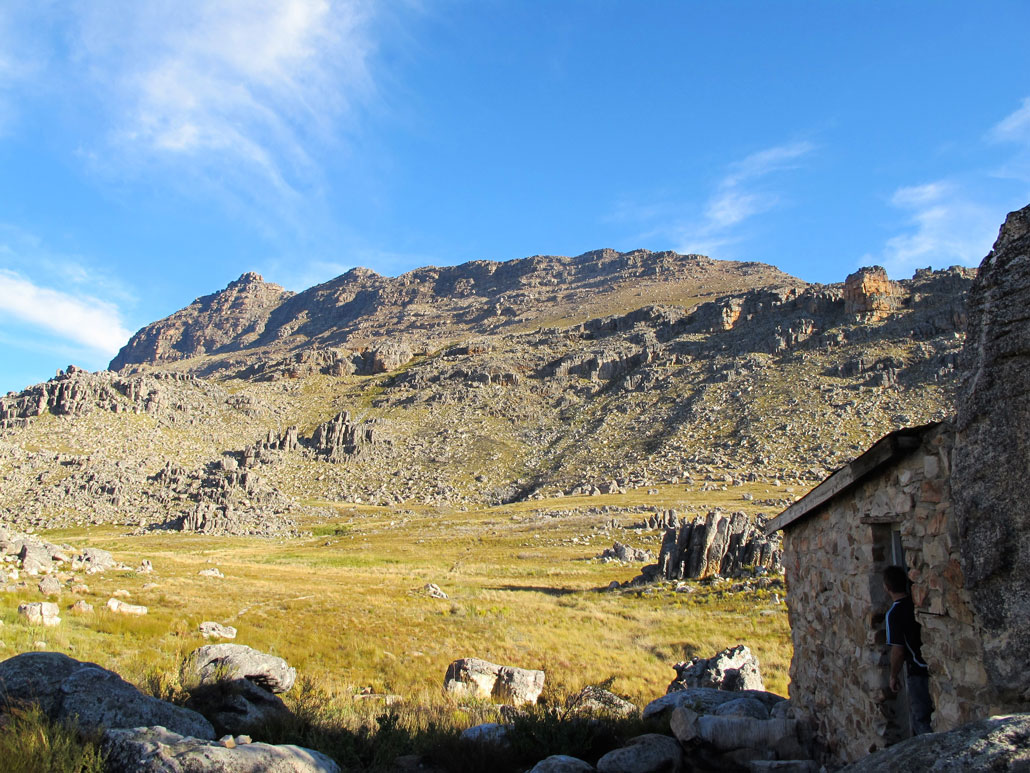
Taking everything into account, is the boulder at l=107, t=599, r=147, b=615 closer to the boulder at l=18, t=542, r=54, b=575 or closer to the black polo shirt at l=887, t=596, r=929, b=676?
the boulder at l=18, t=542, r=54, b=575

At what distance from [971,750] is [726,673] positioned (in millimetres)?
9887

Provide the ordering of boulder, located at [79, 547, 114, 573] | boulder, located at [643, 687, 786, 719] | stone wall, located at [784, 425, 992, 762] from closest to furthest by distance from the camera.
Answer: stone wall, located at [784, 425, 992, 762]
boulder, located at [643, 687, 786, 719]
boulder, located at [79, 547, 114, 573]

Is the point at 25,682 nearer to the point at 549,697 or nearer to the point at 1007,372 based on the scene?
the point at 549,697

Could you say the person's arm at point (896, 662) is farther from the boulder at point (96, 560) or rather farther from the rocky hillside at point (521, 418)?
the rocky hillside at point (521, 418)

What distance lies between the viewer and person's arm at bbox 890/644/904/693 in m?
5.54

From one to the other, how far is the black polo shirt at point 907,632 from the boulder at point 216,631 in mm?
13675

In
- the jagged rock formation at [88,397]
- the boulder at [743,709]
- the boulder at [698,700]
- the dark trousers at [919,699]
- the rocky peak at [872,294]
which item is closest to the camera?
the dark trousers at [919,699]

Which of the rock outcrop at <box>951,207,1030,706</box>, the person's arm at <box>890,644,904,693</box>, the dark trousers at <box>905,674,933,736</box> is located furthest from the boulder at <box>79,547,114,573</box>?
the rock outcrop at <box>951,207,1030,706</box>

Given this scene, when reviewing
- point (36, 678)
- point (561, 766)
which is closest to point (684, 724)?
point (561, 766)

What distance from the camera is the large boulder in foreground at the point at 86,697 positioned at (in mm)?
5719

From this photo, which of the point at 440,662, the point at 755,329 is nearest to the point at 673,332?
the point at 755,329

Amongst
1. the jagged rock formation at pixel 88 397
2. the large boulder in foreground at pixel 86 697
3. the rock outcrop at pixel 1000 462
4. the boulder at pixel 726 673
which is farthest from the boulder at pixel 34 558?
the jagged rock formation at pixel 88 397

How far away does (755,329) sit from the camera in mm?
96688

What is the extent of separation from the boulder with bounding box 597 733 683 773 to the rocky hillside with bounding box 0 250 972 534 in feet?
172
